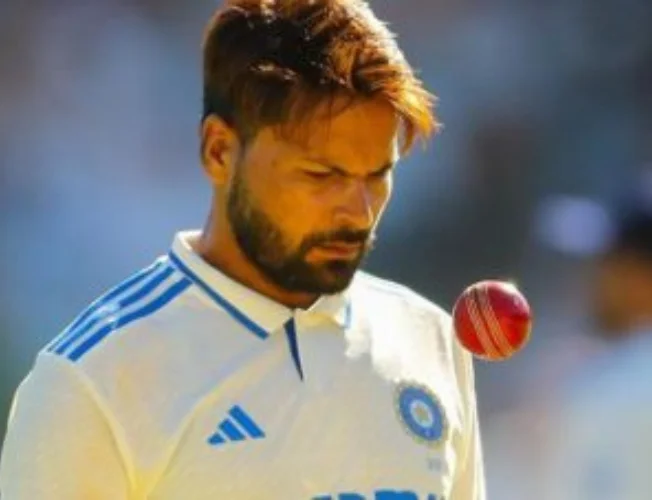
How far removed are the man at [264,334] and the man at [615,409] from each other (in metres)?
1.39

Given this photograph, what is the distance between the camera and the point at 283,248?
2648 mm

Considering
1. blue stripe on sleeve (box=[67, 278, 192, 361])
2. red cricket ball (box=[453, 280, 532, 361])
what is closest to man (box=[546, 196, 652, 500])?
red cricket ball (box=[453, 280, 532, 361])

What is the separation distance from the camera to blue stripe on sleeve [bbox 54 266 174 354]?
8.41 ft

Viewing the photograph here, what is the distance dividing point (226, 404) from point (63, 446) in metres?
0.23

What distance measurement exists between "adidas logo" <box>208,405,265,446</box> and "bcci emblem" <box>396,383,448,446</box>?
232 mm

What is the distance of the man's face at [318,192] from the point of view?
8.57 feet

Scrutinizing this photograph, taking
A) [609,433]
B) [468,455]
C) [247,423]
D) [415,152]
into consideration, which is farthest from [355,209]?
[415,152]

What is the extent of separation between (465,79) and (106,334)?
14.6 ft

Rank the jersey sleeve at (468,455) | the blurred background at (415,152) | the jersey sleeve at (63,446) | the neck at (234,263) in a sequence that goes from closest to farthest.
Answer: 1. the jersey sleeve at (63,446)
2. the neck at (234,263)
3. the jersey sleeve at (468,455)
4. the blurred background at (415,152)

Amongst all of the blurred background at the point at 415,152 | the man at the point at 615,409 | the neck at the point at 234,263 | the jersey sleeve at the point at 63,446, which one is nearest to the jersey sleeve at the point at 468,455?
the neck at the point at 234,263

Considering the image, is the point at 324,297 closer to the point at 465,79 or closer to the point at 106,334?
the point at 106,334

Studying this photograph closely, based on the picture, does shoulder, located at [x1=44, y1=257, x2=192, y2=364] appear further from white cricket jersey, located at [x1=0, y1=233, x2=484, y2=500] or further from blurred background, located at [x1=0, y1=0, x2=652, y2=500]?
blurred background, located at [x1=0, y1=0, x2=652, y2=500]

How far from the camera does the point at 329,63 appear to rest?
2625 mm

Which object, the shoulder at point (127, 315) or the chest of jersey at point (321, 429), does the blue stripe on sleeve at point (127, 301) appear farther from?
the chest of jersey at point (321, 429)
